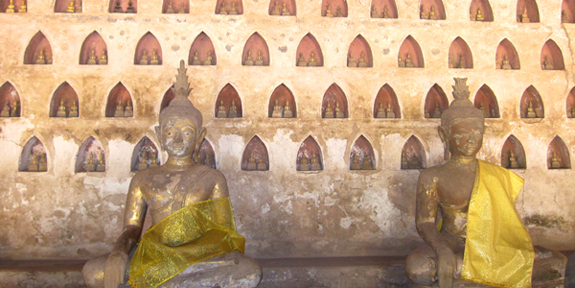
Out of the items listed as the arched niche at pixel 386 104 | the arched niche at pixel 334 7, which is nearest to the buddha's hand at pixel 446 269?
the arched niche at pixel 386 104

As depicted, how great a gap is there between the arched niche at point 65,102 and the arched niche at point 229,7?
8.36 feet

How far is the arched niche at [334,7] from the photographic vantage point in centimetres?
636

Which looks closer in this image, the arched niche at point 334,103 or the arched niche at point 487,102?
the arched niche at point 334,103

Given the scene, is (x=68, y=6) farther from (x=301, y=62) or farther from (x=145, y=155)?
(x=301, y=62)

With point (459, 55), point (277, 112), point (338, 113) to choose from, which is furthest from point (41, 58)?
point (459, 55)

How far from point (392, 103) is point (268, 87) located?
1.99m

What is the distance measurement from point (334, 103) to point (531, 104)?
3.20 m

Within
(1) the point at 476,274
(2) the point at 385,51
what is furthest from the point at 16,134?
(1) the point at 476,274

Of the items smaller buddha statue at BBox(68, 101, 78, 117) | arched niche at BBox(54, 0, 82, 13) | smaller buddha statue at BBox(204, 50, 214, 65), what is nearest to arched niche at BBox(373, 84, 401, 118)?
smaller buddha statue at BBox(204, 50, 214, 65)

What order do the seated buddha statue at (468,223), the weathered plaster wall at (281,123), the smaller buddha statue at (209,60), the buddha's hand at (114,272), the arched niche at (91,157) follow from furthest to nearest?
the smaller buddha statue at (209,60)
the arched niche at (91,157)
the weathered plaster wall at (281,123)
the seated buddha statue at (468,223)
the buddha's hand at (114,272)

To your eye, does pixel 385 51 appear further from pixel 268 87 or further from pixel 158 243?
pixel 158 243

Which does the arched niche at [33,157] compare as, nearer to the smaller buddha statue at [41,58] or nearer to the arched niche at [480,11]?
the smaller buddha statue at [41,58]

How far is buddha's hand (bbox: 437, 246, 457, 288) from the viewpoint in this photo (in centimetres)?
420

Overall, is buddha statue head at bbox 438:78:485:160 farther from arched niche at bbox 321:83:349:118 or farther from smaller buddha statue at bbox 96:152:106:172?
smaller buddha statue at bbox 96:152:106:172
